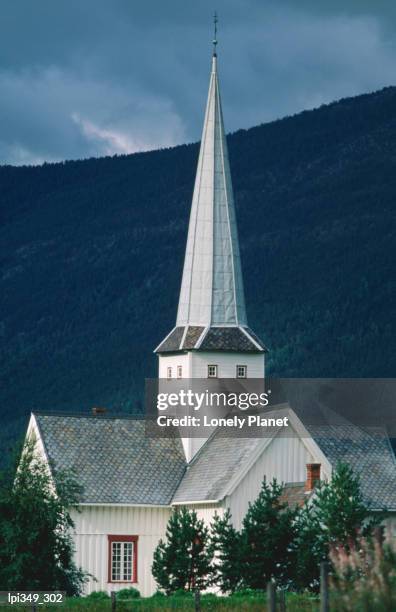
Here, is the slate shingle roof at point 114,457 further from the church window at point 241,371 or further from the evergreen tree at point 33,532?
the evergreen tree at point 33,532

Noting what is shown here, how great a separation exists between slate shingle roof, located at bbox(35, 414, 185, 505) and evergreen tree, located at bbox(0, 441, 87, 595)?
11833mm

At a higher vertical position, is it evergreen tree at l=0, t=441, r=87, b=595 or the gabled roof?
the gabled roof

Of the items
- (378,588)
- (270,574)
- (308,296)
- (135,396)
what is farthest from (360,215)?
(378,588)

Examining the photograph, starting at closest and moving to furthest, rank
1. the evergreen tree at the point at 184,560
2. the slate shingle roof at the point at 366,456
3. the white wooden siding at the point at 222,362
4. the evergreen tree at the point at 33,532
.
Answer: the evergreen tree at the point at 33,532, the evergreen tree at the point at 184,560, the slate shingle roof at the point at 366,456, the white wooden siding at the point at 222,362

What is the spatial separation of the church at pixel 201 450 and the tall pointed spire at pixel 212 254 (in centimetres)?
4

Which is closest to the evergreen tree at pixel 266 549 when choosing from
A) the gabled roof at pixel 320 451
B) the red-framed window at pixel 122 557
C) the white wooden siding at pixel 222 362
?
the gabled roof at pixel 320 451

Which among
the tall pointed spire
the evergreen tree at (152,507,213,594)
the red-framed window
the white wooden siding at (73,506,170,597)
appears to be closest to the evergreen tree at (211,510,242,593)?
the evergreen tree at (152,507,213,594)

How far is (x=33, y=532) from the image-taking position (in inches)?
1832

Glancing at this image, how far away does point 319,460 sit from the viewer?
60.2 meters

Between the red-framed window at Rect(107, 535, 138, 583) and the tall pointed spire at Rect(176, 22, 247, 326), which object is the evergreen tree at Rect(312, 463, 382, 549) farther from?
the tall pointed spire at Rect(176, 22, 247, 326)

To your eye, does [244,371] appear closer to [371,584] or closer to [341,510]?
[341,510]

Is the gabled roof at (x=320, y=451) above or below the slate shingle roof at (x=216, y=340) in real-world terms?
below

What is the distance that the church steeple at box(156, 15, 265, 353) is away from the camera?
2571 inches

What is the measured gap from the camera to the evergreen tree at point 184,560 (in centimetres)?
5216
